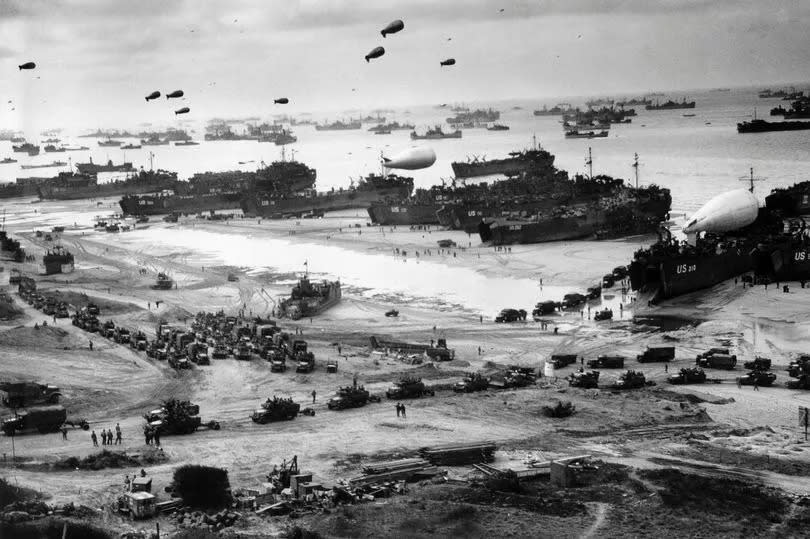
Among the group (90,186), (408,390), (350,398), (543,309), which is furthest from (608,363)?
(90,186)

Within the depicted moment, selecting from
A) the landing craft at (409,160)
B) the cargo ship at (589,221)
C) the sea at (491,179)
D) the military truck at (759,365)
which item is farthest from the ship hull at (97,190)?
the military truck at (759,365)

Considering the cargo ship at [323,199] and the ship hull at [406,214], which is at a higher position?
the cargo ship at [323,199]

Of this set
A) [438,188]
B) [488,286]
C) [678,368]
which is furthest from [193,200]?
[678,368]

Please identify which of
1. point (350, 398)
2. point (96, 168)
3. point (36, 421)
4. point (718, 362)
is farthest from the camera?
point (96, 168)

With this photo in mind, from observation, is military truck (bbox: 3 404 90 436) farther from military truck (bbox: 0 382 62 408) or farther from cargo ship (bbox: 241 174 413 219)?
cargo ship (bbox: 241 174 413 219)

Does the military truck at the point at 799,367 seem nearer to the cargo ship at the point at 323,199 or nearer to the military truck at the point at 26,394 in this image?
the military truck at the point at 26,394

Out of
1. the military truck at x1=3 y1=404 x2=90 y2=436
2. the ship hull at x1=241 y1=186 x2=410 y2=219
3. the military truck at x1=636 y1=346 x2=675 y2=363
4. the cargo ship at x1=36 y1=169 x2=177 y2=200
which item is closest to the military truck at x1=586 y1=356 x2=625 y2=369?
the military truck at x1=636 y1=346 x2=675 y2=363

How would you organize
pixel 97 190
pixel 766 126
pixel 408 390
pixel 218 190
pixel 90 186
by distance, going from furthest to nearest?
pixel 766 126 < pixel 90 186 < pixel 97 190 < pixel 218 190 < pixel 408 390

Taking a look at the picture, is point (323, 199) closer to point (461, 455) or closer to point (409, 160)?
point (409, 160)

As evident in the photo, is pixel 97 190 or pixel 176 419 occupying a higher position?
pixel 97 190
